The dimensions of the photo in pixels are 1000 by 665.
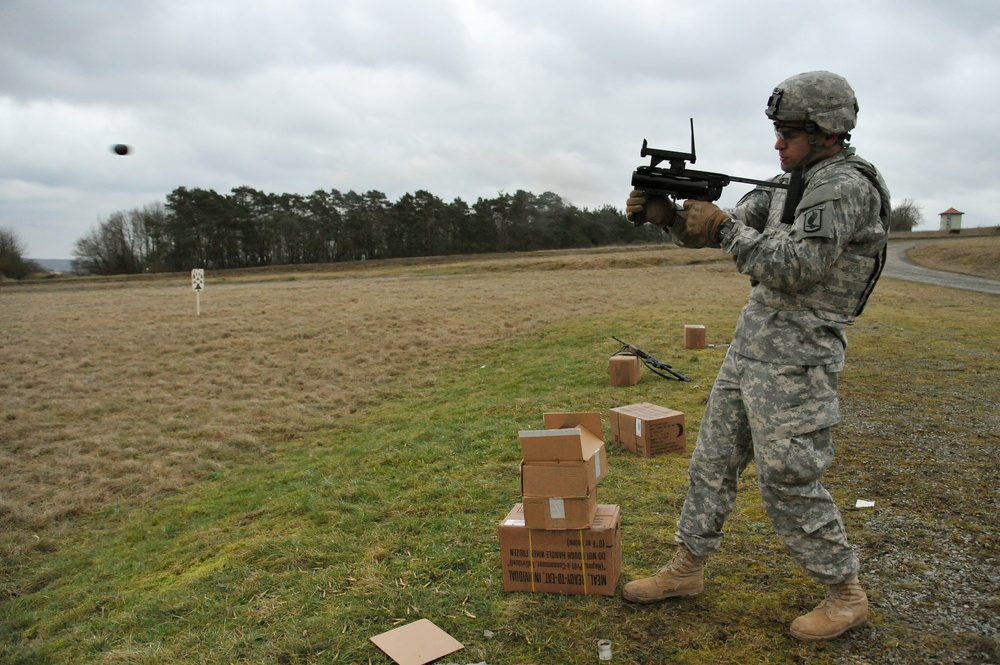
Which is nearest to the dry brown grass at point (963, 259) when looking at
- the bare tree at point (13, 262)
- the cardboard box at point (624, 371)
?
the cardboard box at point (624, 371)

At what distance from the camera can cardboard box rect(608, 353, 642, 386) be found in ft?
35.0

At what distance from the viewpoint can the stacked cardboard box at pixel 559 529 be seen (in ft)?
12.5

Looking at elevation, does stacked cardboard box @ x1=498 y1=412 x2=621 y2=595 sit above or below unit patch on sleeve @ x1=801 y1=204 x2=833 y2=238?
below

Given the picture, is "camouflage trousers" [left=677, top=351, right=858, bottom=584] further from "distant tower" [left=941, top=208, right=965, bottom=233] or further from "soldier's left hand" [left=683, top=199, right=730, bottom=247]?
"distant tower" [left=941, top=208, right=965, bottom=233]

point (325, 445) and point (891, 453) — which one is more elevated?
point (891, 453)

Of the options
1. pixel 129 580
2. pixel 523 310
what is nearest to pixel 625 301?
pixel 523 310

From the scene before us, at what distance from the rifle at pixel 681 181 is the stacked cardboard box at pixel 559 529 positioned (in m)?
1.40

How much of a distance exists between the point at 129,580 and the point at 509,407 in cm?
538

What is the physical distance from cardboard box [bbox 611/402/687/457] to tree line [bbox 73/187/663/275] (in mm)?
66327

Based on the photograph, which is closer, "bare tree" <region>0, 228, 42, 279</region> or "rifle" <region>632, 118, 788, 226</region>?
"rifle" <region>632, 118, 788, 226</region>

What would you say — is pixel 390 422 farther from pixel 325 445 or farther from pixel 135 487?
pixel 135 487

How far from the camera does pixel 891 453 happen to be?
6.25m

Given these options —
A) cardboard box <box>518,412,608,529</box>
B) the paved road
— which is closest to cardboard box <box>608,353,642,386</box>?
cardboard box <box>518,412,608,529</box>

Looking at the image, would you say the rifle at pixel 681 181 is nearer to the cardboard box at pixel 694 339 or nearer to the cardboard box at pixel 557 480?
the cardboard box at pixel 557 480
